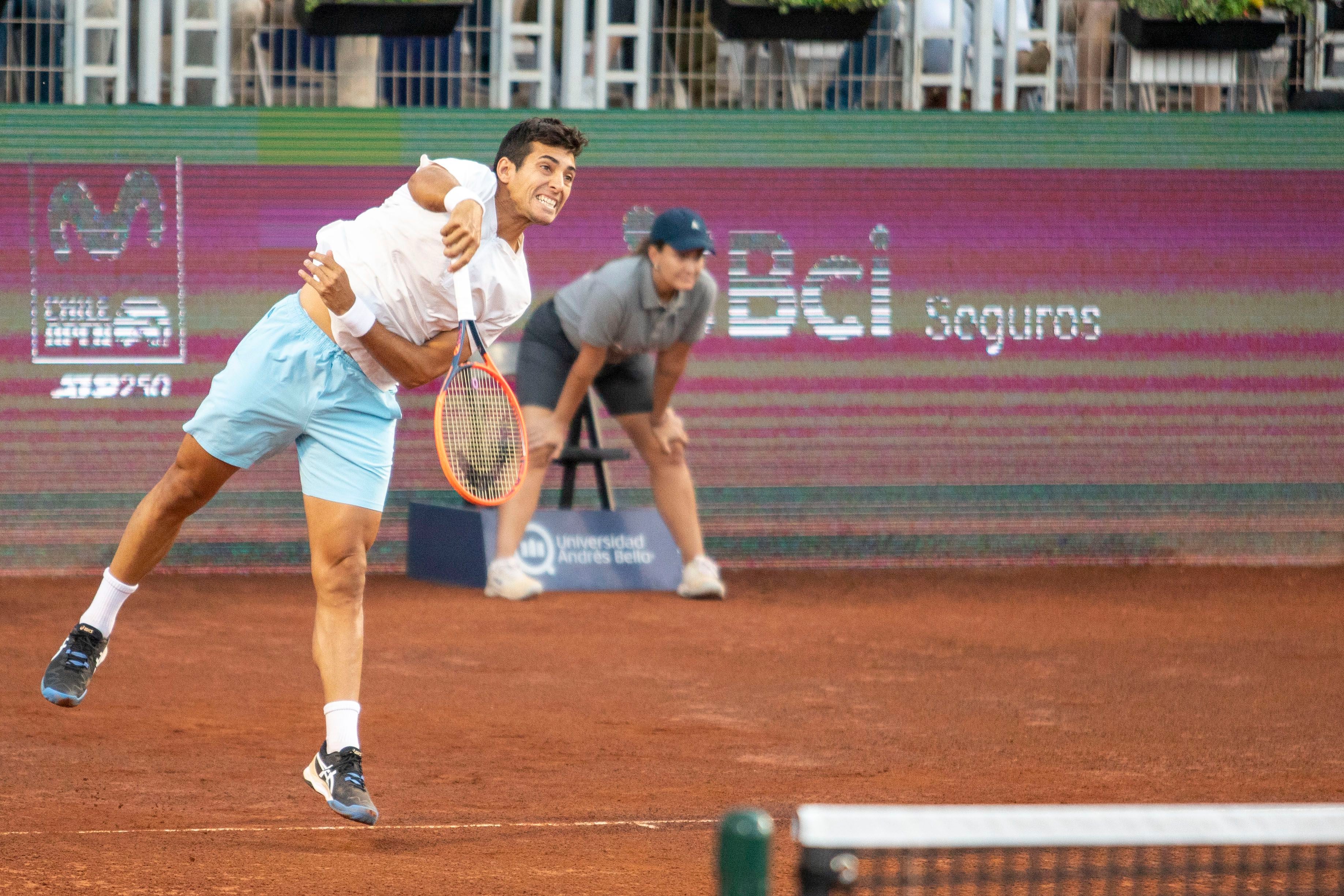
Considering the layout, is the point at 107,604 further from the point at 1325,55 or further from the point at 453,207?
the point at 1325,55

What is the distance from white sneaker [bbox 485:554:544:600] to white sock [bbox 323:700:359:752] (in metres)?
3.96

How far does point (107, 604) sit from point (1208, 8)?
7.20 m

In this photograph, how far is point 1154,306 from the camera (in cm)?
945

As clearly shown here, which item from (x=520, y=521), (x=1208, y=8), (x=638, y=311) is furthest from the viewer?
(x=1208, y=8)

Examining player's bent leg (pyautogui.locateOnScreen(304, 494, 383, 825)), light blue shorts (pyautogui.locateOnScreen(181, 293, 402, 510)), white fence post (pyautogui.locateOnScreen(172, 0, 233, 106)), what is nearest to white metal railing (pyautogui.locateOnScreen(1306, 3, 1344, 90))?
white fence post (pyautogui.locateOnScreen(172, 0, 233, 106))

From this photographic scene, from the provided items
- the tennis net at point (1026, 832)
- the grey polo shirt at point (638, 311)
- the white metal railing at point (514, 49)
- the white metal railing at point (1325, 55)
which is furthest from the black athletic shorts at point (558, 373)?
the tennis net at point (1026, 832)

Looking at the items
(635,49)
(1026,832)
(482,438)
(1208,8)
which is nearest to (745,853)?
(1026,832)

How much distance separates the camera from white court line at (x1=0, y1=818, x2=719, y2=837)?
4.18m

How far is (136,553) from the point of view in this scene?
180 inches

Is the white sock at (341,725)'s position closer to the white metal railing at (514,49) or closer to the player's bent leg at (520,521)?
the player's bent leg at (520,521)

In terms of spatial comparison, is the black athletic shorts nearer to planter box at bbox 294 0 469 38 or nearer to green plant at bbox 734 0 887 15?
planter box at bbox 294 0 469 38

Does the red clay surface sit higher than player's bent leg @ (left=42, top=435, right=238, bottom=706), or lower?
lower

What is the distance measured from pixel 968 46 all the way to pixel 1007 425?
A: 242 centimetres

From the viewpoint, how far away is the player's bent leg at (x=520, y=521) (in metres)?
7.90
